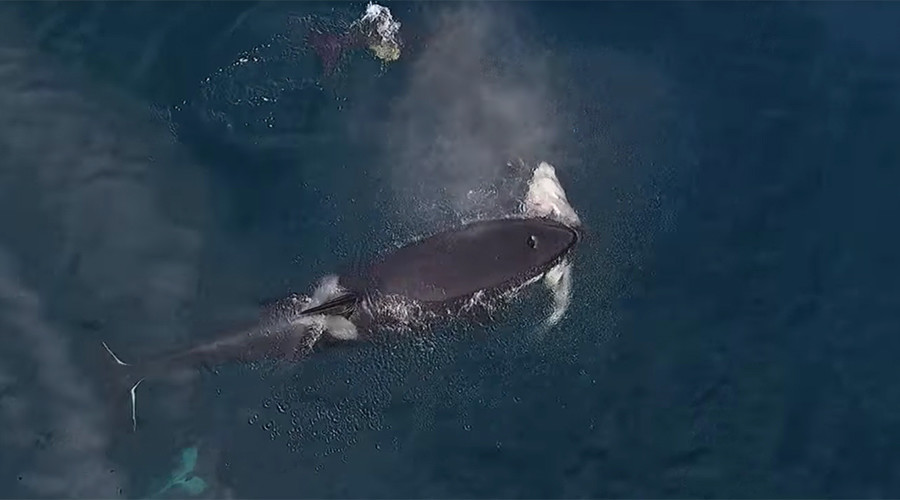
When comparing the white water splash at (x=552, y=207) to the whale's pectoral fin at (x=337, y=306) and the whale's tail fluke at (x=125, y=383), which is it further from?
the whale's tail fluke at (x=125, y=383)

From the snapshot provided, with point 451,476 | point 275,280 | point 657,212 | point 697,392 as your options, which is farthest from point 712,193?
point 275,280

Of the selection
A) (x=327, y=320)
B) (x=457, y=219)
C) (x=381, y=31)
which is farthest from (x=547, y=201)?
(x=327, y=320)

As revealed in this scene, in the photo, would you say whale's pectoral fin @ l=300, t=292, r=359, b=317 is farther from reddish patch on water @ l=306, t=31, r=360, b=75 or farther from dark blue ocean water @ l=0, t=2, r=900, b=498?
reddish patch on water @ l=306, t=31, r=360, b=75

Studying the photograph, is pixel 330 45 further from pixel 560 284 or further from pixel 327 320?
pixel 560 284

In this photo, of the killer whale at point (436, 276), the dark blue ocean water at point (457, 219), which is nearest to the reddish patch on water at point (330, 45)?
the dark blue ocean water at point (457, 219)

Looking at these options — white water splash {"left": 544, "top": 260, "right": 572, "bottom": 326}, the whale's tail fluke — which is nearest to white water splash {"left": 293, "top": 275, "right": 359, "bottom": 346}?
the whale's tail fluke
